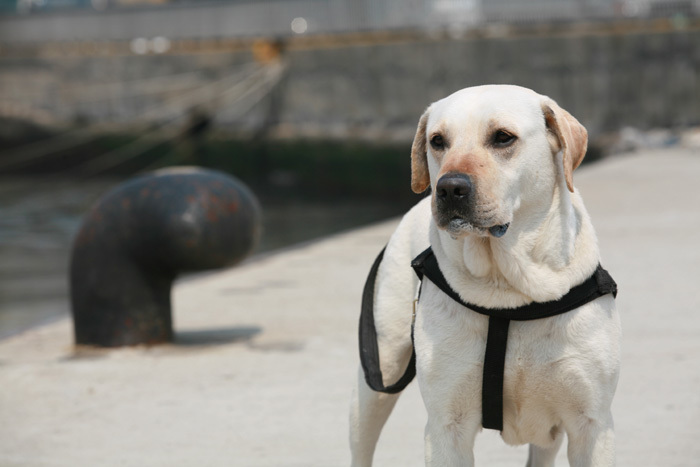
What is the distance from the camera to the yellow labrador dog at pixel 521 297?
3.29 metres

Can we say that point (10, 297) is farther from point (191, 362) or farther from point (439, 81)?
point (439, 81)

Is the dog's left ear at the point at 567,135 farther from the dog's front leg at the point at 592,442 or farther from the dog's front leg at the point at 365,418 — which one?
the dog's front leg at the point at 365,418

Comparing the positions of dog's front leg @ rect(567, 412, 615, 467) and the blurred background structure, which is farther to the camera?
the blurred background structure

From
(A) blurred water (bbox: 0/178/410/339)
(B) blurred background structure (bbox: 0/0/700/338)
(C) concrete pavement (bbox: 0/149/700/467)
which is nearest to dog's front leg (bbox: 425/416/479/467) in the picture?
(C) concrete pavement (bbox: 0/149/700/467)

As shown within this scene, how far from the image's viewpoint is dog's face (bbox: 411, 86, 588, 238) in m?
3.15

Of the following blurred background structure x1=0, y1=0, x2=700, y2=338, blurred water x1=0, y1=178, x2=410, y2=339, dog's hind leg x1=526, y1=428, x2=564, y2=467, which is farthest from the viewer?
blurred background structure x1=0, y1=0, x2=700, y2=338

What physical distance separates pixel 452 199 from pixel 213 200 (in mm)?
3613

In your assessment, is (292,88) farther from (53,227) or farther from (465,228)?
(465,228)

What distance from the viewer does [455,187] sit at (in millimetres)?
3125

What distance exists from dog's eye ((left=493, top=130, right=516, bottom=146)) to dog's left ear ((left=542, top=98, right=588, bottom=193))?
0.18 metres

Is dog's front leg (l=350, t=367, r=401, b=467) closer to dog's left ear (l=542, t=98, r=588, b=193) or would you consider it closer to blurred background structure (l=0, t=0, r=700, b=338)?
dog's left ear (l=542, t=98, r=588, b=193)

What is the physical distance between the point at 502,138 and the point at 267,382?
2.95 m

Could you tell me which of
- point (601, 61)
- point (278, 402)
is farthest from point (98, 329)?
point (601, 61)

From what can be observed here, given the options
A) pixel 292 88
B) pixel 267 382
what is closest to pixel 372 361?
pixel 267 382
